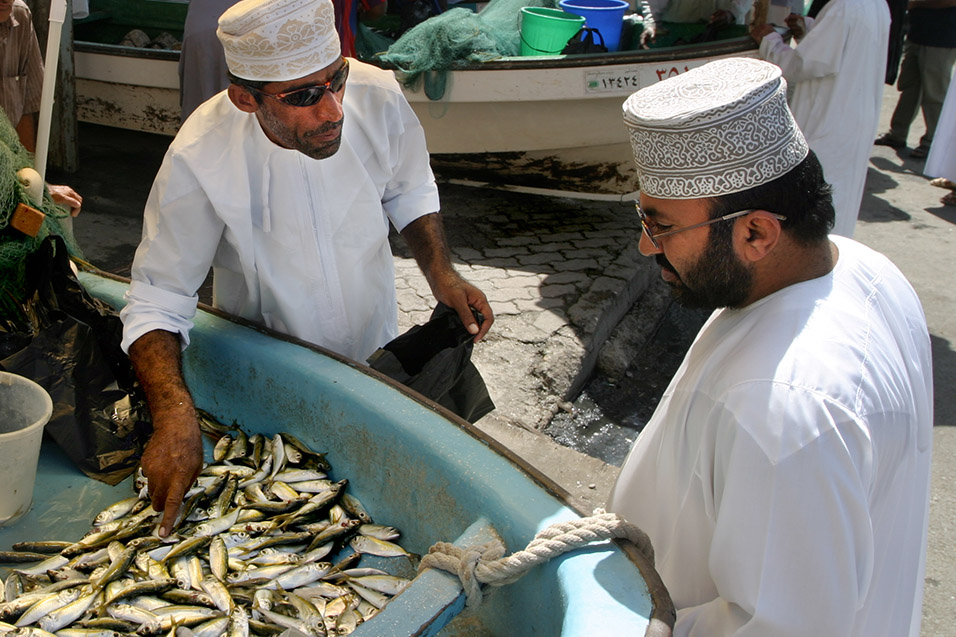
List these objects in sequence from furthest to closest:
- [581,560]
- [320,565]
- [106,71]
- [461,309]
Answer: [106,71]
[461,309]
[320,565]
[581,560]

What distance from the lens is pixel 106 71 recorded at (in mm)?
7641

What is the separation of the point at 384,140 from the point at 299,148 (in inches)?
15.3

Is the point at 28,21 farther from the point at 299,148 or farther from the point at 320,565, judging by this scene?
the point at 320,565

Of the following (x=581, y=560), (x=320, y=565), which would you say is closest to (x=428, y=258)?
(x=320, y=565)

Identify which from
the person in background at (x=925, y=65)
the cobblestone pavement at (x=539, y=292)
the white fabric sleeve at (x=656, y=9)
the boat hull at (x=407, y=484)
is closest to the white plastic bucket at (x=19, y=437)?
the boat hull at (x=407, y=484)

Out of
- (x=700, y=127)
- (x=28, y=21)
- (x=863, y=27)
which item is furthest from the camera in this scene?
(x=28, y=21)

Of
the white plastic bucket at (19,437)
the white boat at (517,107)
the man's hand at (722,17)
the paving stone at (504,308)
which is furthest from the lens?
the man's hand at (722,17)

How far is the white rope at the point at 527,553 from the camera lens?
1.85 metres

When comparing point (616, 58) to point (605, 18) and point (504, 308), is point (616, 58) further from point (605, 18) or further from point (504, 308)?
point (504, 308)

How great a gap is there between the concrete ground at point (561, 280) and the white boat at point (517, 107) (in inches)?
15.3

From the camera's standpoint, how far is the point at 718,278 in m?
1.74

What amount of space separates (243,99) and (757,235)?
1.59 meters

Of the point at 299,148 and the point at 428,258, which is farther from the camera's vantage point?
the point at 428,258

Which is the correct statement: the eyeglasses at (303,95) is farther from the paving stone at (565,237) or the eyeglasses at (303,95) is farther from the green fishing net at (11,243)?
the paving stone at (565,237)
